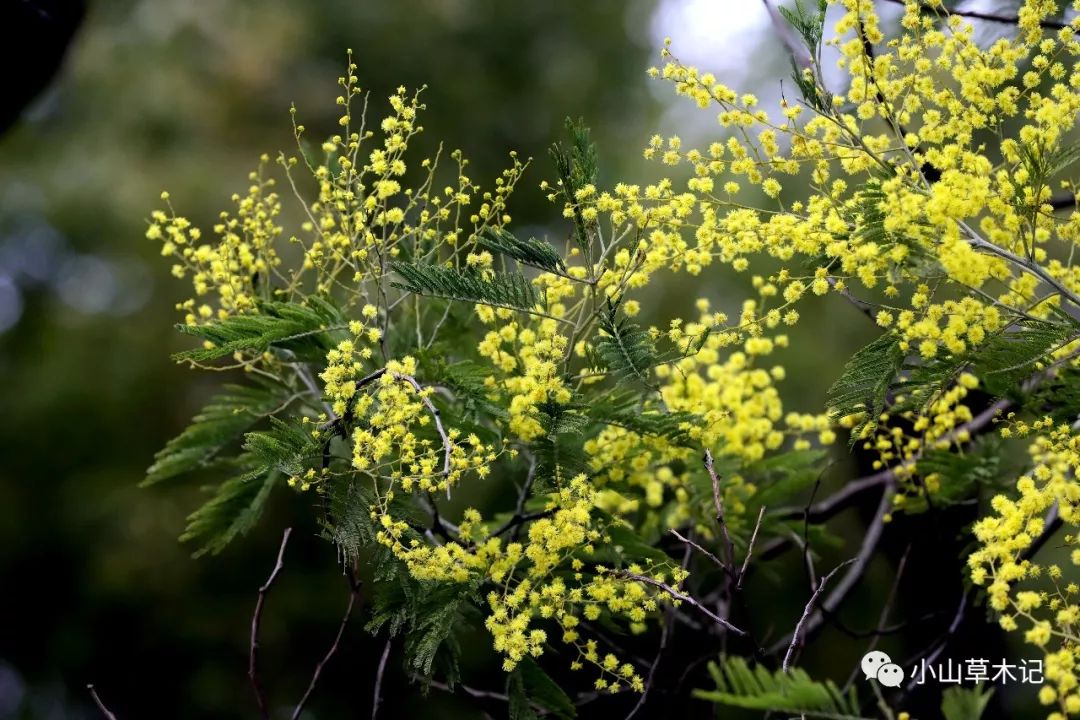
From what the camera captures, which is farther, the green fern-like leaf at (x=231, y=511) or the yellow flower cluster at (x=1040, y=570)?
the green fern-like leaf at (x=231, y=511)

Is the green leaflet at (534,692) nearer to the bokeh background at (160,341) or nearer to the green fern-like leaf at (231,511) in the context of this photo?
the green fern-like leaf at (231,511)

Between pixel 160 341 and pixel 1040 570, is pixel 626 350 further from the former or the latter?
pixel 160 341

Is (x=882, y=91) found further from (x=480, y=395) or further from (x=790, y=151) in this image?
(x=480, y=395)

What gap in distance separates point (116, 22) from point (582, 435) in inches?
243

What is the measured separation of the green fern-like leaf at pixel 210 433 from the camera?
178 centimetres

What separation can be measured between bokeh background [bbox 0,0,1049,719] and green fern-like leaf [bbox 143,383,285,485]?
181cm

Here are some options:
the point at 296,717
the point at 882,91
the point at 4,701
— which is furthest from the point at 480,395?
the point at 4,701

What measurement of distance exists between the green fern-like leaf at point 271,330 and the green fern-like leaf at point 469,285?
0.57ft

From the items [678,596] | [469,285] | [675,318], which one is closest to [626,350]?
[675,318]

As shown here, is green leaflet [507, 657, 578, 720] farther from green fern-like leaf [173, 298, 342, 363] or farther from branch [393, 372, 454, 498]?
green fern-like leaf [173, 298, 342, 363]

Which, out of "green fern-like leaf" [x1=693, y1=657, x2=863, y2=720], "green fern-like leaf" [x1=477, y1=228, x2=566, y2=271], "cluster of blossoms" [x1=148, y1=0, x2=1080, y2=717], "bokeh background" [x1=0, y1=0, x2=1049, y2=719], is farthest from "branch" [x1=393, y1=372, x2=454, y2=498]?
"bokeh background" [x1=0, y1=0, x2=1049, y2=719]

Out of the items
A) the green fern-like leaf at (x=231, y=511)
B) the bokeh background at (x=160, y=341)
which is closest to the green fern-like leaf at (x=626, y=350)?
the green fern-like leaf at (x=231, y=511)

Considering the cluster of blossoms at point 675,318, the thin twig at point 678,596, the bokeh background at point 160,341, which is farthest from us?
the bokeh background at point 160,341

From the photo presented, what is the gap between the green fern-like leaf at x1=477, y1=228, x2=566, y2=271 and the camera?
1.44 metres
